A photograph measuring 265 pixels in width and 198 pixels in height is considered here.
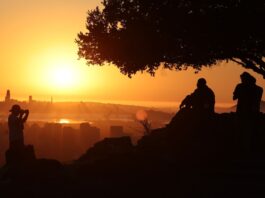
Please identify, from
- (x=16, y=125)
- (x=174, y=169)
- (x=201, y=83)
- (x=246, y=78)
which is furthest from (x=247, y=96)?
(x=16, y=125)

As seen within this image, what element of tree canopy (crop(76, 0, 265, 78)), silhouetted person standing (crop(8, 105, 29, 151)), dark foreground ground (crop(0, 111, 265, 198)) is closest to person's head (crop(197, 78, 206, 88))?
dark foreground ground (crop(0, 111, 265, 198))

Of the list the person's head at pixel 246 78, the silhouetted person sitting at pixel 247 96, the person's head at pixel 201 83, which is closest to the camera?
the silhouetted person sitting at pixel 247 96

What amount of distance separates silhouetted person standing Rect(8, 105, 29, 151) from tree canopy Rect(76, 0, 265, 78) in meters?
8.20

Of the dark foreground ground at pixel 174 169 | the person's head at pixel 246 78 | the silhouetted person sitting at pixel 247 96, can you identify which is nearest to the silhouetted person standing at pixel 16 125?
the dark foreground ground at pixel 174 169

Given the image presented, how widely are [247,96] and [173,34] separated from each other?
19.3 ft

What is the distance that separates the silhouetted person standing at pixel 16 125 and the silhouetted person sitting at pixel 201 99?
263 inches

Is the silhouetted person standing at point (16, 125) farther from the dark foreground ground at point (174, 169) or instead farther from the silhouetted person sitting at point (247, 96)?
the silhouetted person sitting at point (247, 96)

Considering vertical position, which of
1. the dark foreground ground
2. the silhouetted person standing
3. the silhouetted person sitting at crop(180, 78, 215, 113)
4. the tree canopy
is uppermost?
the tree canopy

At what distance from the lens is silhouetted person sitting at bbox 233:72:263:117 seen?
61.9 ft

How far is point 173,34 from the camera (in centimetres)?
2330

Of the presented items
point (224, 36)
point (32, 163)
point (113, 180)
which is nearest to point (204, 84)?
point (224, 36)

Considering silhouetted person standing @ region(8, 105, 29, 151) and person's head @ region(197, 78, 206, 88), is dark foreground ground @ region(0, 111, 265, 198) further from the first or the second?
person's head @ region(197, 78, 206, 88)

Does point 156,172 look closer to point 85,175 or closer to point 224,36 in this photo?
point 85,175

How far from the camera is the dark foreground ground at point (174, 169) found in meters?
15.8
